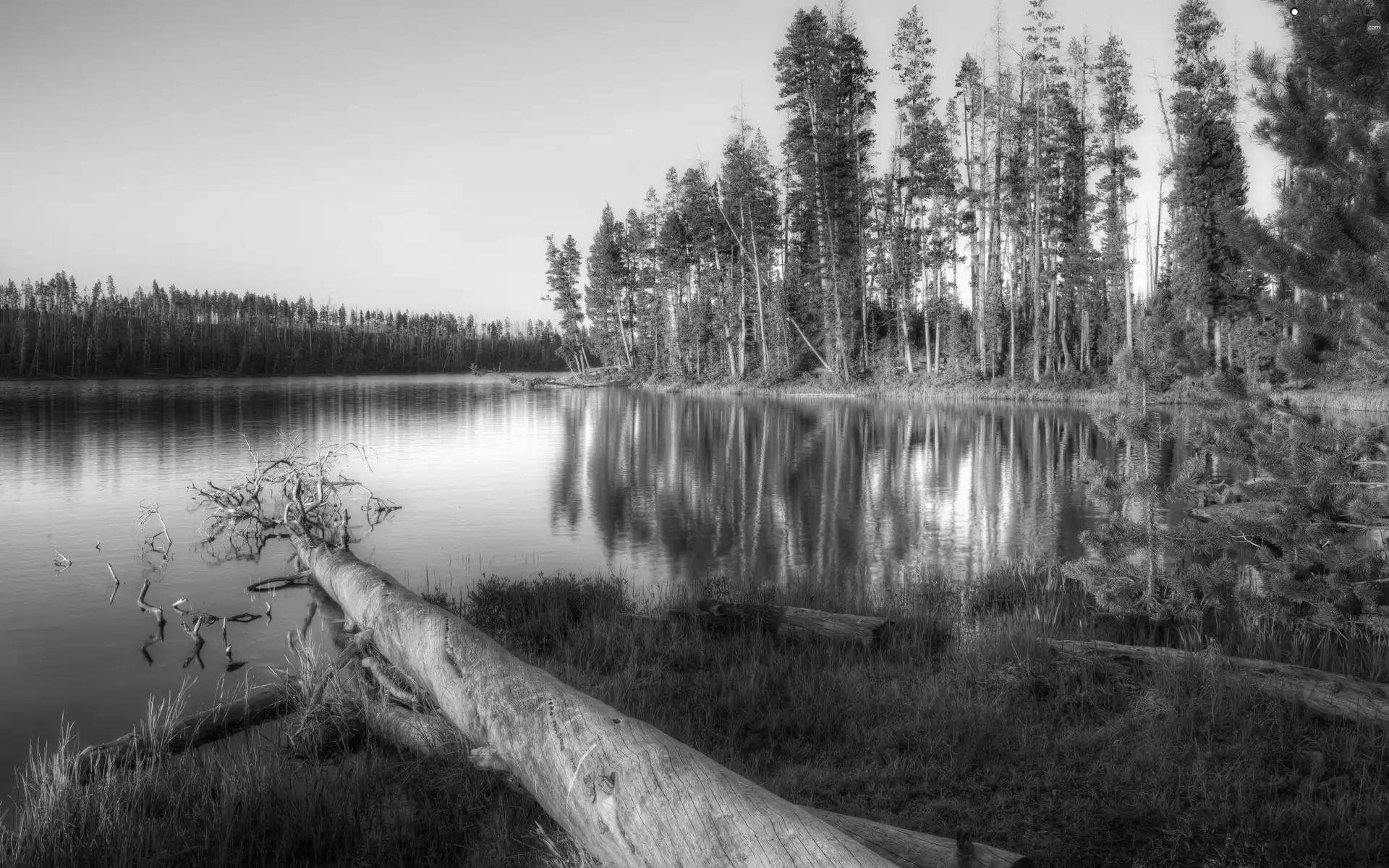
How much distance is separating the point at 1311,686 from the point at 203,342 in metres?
146

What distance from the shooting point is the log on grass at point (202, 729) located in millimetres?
5270

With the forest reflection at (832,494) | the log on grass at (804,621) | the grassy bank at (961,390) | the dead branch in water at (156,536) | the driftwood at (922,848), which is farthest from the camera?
the grassy bank at (961,390)

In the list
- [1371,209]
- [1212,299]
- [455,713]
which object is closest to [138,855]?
[455,713]

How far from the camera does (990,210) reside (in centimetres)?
4516

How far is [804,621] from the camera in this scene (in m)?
7.38

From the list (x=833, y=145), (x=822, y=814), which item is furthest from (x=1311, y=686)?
(x=833, y=145)

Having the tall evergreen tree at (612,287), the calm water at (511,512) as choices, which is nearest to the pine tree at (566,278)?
the tall evergreen tree at (612,287)

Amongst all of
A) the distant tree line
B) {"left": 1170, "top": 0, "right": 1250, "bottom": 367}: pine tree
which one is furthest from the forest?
the distant tree line

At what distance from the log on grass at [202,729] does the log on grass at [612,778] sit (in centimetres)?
187

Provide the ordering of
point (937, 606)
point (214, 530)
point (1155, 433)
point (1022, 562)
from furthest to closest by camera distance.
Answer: point (214, 530), point (1022, 562), point (937, 606), point (1155, 433)

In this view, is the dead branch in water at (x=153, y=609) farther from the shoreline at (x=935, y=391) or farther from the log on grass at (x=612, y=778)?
the shoreline at (x=935, y=391)

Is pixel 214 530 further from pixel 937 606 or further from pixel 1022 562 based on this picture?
pixel 1022 562

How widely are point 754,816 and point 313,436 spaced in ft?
97.5

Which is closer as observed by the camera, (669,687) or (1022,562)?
(669,687)
